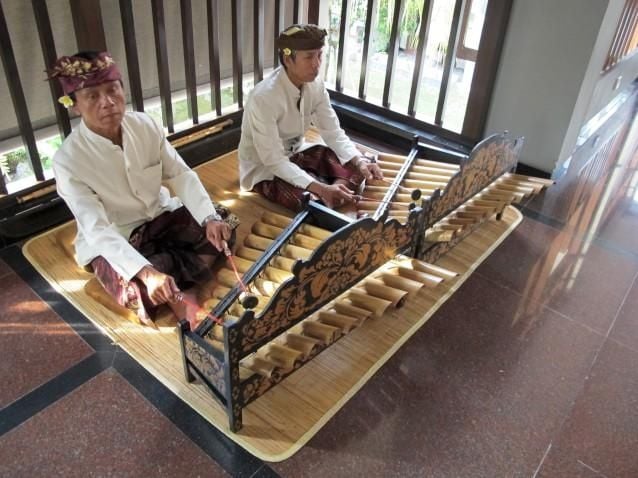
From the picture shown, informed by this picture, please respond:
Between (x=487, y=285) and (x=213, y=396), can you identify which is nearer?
(x=213, y=396)

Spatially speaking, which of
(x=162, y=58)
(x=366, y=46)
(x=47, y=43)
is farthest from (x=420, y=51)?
(x=47, y=43)

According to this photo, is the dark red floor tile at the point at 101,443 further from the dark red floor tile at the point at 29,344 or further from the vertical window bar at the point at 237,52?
the vertical window bar at the point at 237,52

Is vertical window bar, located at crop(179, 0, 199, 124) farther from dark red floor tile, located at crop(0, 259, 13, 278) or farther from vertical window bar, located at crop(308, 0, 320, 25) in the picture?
dark red floor tile, located at crop(0, 259, 13, 278)

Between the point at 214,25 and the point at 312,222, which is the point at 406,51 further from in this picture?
the point at 312,222

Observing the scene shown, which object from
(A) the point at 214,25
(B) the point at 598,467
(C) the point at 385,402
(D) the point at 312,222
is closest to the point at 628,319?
(B) the point at 598,467

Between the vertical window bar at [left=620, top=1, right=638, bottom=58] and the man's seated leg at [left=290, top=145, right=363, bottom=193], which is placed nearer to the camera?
the man's seated leg at [left=290, top=145, right=363, bottom=193]

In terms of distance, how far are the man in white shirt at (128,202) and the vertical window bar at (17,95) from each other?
538 mm

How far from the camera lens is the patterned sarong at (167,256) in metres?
1.97

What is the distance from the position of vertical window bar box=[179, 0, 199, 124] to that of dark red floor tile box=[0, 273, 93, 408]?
1.32 metres

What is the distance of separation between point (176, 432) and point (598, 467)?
121 centimetres

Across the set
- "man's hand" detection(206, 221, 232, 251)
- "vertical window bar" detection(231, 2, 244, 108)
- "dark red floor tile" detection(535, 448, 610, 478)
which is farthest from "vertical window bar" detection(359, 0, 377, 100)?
"dark red floor tile" detection(535, 448, 610, 478)

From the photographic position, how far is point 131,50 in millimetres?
2617

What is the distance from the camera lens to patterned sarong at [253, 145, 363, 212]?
2643 millimetres

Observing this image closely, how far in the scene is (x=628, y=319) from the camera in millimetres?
2197
